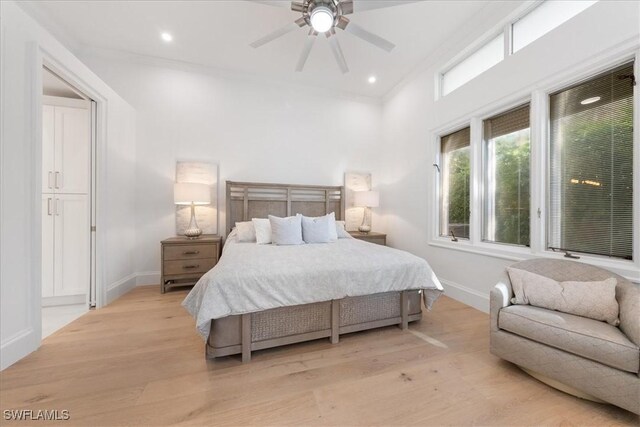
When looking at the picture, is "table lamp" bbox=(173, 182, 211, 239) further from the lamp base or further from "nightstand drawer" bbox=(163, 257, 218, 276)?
"nightstand drawer" bbox=(163, 257, 218, 276)

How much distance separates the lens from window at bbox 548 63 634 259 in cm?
182

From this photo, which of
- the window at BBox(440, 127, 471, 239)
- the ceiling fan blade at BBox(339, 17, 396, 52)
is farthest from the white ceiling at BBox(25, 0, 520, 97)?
the window at BBox(440, 127, 471, 239)

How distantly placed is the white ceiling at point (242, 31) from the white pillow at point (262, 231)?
7.79ft

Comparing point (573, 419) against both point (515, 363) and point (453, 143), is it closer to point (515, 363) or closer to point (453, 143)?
point (515, 363)

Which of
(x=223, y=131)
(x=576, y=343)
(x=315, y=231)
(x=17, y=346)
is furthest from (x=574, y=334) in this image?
(x=223, y=131)

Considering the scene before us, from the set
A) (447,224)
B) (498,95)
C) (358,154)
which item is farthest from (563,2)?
(358,154)

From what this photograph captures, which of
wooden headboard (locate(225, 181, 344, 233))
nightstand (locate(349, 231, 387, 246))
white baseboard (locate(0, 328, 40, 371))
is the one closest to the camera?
white baseboard (locate(0, 328, 40, 371))

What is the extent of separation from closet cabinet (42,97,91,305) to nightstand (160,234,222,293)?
0.77 meters

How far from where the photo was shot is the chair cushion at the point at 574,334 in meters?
1.30

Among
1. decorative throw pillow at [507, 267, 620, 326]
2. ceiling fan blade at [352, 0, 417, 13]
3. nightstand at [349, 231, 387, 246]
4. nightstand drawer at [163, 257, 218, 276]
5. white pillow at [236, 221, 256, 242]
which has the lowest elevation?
nightstand drawer at [163, 257, 218, 276]

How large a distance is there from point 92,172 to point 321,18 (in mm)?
2979

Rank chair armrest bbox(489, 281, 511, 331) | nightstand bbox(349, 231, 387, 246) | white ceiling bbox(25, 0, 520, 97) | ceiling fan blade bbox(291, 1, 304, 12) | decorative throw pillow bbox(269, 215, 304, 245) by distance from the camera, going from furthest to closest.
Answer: nightstand bbox(349, 231, 387, 246), decorative throw pillow bbox(269, 215, 304, 245), white ceiling bbox(25, 0, 520, 97), ceiling fan blade bbox(291, 1, 304, 12), chair armrest bbox(489, 281, 511, 331)

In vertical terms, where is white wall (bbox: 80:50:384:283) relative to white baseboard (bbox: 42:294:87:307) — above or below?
above

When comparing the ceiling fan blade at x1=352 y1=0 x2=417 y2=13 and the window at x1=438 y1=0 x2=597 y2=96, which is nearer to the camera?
the ceiling fan blade at x1=352 y1=0 x2=417 y2=13
